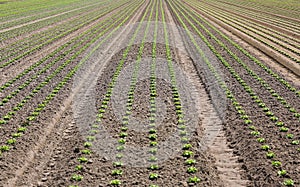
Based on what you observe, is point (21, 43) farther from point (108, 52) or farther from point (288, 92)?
point (288, 92)

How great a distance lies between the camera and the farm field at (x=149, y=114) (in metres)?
9.15

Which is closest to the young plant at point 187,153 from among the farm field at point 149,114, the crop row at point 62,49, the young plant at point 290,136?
the farm field at point 149,114

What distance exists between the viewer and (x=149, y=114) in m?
13.0

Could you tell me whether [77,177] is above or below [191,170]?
above

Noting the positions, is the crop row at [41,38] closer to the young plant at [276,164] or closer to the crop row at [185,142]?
the crop row at [185,142]

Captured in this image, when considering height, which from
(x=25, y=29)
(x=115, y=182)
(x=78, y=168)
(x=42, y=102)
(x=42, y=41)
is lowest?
(x=115, y=182)

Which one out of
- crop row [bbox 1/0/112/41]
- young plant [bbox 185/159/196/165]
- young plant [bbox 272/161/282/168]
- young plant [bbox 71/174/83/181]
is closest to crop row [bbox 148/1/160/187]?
young plant [bbox 185/159/196/165]

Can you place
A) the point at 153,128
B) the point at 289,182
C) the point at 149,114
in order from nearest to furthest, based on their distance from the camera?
the point at 289,182 → the point at 153,128 → the point at 149,114

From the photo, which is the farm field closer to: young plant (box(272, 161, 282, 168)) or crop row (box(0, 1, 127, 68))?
young plant (box(272, 161, 282, 168))

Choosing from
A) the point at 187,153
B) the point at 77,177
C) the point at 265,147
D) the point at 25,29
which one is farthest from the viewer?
the point at 25,29

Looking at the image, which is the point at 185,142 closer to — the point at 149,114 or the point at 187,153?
the point at 187,153

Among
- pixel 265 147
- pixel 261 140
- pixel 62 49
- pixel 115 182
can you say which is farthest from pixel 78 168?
pixel 62 49

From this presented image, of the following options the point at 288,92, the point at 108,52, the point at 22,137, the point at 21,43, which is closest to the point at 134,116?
the point at 22,137

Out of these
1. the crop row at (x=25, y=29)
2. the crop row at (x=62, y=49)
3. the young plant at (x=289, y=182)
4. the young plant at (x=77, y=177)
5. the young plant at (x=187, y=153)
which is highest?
the crop row at (x=25, y=29)
